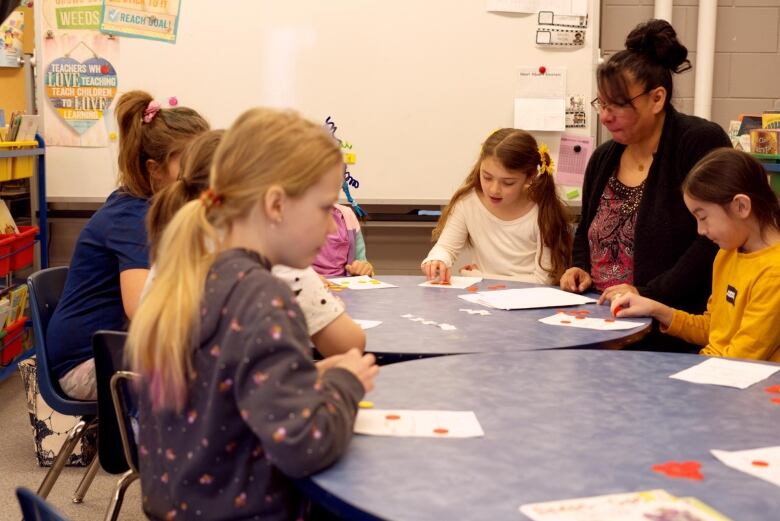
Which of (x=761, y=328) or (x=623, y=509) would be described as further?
(x=761, y=328)

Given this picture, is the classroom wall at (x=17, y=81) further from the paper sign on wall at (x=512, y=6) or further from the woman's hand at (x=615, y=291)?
the woman's hand at (x=615, y=291)

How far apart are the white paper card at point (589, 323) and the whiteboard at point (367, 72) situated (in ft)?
6.38

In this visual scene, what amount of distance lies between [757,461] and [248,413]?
2.15 feet

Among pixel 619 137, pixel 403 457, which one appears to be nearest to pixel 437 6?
pixel 619 137

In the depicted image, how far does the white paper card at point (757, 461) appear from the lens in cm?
116

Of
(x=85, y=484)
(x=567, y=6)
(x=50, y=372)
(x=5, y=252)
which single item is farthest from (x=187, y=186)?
(x=567, y=6)

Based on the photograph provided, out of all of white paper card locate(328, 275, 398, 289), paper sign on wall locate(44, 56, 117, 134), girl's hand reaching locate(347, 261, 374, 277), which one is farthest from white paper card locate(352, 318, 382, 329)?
paper sign on wall locate(44, 56, 117, 134)

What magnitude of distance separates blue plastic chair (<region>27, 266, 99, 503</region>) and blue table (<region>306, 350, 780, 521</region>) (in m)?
1.01

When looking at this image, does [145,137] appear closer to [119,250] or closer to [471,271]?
[119,250]

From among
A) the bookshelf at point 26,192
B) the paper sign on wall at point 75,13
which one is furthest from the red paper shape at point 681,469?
the paper sign on wall at point 75,13

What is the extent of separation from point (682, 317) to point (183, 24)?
2.60 metres

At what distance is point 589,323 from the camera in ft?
7.02

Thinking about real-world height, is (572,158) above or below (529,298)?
above

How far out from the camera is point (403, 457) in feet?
3.91
